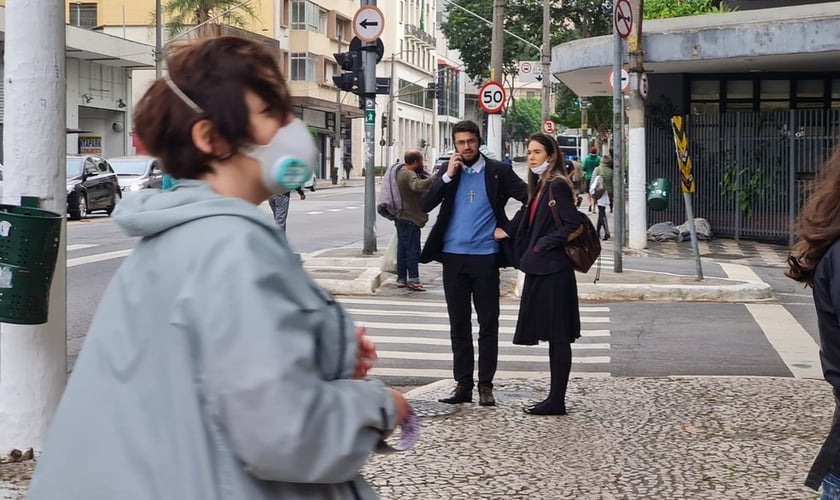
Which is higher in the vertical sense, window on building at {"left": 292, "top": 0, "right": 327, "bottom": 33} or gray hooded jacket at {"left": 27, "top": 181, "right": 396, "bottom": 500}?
window on building at {"left": 292, "top": 0, "right": 327, "bottom": 33}

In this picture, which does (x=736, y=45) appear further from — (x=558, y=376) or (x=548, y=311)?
(x=558, y=376)

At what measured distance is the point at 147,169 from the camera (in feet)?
107

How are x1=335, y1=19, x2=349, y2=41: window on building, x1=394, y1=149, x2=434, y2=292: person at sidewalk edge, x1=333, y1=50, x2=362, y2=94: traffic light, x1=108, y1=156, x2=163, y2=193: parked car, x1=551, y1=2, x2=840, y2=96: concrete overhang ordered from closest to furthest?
x1=394, y1=149, x2=434, y2=292: person at sidewalk edge < x1=333, y1=50, x2=362, y2=94: traffic light < x1=551, y1=2, x2=840, y2=96: concrete overhang < x1=108, y1=156, x2=163, y2=193: parked car < x1=335, y1=19, x2=349, y2=41: window on building

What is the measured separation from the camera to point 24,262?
5.50 m

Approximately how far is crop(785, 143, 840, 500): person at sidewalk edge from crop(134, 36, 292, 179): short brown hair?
5.81ft

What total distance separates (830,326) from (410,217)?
1180 centimetres

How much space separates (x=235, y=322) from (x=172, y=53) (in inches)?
24.7

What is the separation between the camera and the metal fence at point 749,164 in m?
22.5

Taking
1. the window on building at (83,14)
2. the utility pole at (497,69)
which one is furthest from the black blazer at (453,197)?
the window on building at (83,14)

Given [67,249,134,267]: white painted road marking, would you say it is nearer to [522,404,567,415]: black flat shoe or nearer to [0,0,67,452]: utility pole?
[522,404,567,415]: black flat shoe

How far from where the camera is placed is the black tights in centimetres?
750

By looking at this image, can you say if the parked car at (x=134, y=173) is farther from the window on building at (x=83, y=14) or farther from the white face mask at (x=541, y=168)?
the window on building at (x=83, y=14)

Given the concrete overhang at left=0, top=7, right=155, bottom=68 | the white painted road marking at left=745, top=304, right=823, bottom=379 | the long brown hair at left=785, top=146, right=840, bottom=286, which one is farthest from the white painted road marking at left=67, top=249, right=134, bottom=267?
the concrete overhang at left=0, top=7, right=155, bottom=68

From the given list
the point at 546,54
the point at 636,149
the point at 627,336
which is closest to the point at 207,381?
the point at 627,336
